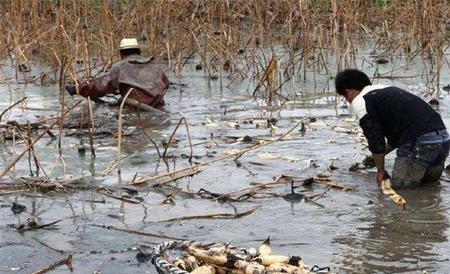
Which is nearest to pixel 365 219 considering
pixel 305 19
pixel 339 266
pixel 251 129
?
pixel 339 266

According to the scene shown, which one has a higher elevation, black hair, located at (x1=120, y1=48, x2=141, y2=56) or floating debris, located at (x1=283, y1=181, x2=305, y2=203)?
black hair, located at (x1=120, y1=48, x2=141, y2=56)

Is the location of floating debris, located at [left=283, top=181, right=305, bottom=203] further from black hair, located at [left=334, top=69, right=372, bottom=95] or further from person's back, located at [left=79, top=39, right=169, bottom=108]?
person's back, located at [left=79, top=39, right=169, bottom=108]

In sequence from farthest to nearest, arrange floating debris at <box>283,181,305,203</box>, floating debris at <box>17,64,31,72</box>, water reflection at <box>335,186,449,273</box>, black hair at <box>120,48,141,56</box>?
floating debris at <box>17,64,31,72</box>
black hair at <box>120,48,141,56</box>
floating debris at <box>283,181,305,203</box>
water reflection at <box>335,186,449,273</box>

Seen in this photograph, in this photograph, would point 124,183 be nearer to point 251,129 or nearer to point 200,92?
point 251,129

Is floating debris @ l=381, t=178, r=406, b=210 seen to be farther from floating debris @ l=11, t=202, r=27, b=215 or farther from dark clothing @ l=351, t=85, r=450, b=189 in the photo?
floating debris @ l=11, t=202, r=27, b=215

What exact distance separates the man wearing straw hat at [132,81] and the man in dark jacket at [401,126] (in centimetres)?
406

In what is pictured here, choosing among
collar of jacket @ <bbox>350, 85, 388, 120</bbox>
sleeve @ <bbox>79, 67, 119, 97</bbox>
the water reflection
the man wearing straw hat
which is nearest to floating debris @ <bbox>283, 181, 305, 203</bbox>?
the water reflection

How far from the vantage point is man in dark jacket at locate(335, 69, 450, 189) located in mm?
6777

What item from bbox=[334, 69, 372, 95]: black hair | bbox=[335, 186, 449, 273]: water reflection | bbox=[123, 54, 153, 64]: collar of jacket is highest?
bbox=[334, 69, 372, 95]: black hair

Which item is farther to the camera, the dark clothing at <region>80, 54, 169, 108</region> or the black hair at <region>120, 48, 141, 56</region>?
the black hair at <region>120, 48, 141, 56</region>

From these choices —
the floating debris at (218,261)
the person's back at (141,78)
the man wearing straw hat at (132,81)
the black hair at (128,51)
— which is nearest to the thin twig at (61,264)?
the floating debris at (218,261)

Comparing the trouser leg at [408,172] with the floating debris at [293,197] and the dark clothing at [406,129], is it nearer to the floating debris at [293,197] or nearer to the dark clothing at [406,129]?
the dark clothing at [406,129]

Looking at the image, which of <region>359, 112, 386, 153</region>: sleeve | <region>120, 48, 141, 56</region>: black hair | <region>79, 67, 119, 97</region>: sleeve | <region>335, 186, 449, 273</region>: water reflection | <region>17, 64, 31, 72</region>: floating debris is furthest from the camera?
<region>17, 64, 31, 72</region>: floating debris

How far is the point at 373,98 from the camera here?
678 cm
